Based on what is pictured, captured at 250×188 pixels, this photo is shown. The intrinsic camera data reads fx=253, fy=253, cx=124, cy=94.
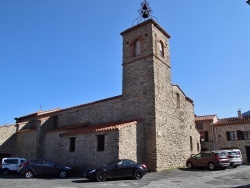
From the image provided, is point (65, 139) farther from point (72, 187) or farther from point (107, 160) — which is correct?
point (72, 187)

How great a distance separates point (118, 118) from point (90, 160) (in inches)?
176

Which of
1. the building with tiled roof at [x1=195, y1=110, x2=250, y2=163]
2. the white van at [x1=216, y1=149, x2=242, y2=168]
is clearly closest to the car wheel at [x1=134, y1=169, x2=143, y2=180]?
the white van at [x1=216, y1=149, x2=242, y2=168]

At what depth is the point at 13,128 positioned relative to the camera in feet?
87.2

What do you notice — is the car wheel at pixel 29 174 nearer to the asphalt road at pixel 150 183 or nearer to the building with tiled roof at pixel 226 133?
the asphalt road at pixel 150 183

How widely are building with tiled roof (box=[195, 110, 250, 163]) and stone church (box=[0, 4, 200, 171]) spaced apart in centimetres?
1049

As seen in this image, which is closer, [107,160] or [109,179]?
[109,179]

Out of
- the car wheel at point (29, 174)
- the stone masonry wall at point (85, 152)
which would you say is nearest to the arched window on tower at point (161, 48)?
the stone masonry wall at point (85, 152)

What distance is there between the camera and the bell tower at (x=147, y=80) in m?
18.9

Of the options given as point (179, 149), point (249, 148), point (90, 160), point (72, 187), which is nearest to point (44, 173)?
point (90, 160)

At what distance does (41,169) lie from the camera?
16859 mm

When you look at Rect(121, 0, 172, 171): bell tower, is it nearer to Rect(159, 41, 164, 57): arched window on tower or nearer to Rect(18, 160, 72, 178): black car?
Rect(159, 41, 164, 57): arched window on tower

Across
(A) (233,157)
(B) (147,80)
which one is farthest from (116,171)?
(A) (233,157)

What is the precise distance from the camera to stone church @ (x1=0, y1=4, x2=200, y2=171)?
18078mm

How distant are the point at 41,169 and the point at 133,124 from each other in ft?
22.7
